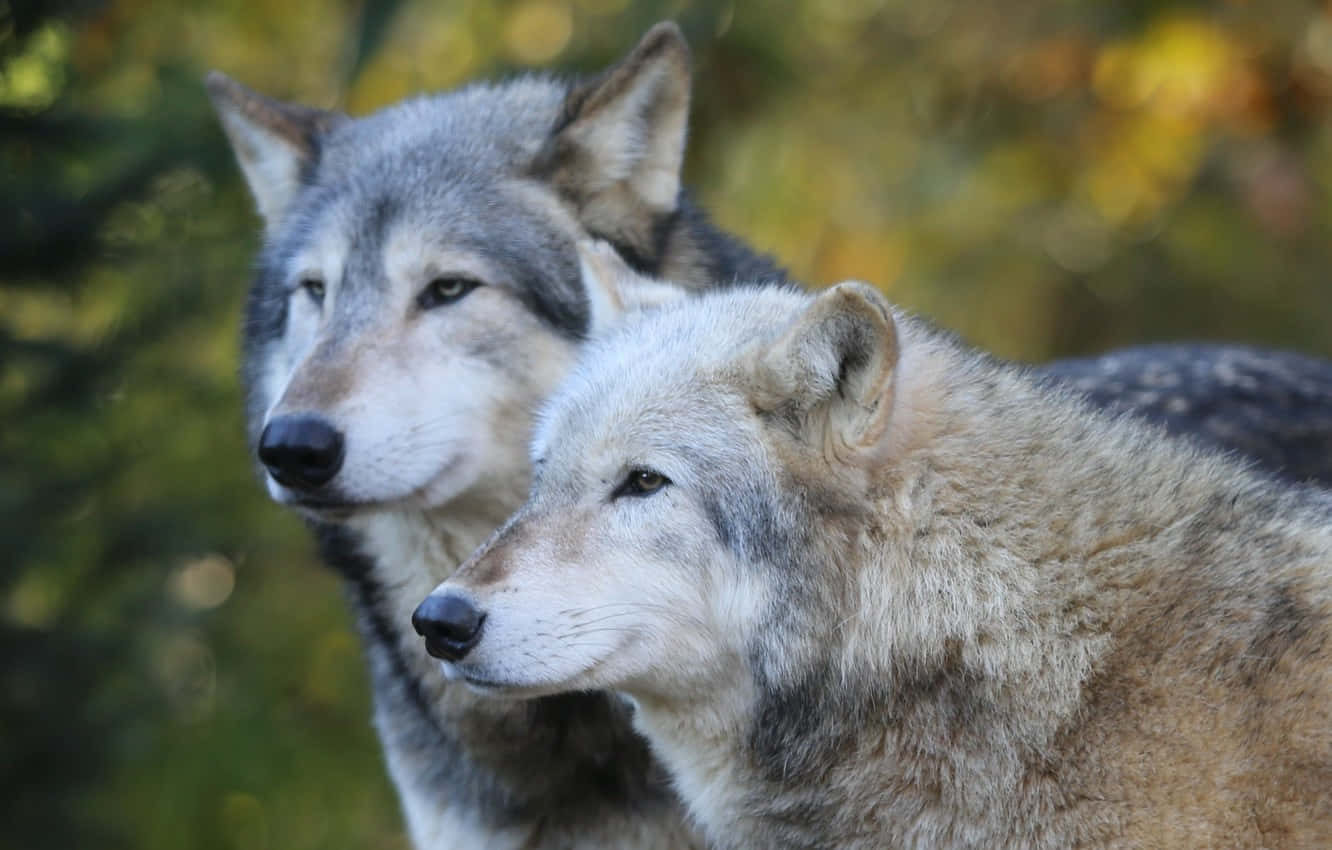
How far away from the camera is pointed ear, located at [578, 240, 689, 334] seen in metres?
4.48

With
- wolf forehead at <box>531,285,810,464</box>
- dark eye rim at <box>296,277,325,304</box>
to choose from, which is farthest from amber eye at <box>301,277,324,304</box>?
wolf forehead at <box>531,285,810,464</box>

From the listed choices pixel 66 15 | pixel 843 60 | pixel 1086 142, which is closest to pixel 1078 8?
pixel 1086 142

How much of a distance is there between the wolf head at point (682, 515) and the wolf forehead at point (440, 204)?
122 centimetres

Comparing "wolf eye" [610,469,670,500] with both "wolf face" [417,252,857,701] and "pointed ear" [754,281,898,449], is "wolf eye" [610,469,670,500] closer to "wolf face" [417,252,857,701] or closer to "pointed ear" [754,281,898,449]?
"wolf face" [417,252,857,701]

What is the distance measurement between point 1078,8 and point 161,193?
249 inches

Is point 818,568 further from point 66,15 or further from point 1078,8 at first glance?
point 1078,8

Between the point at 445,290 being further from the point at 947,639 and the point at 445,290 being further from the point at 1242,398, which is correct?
the point at 1242,398

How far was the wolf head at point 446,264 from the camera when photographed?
462 centimetres

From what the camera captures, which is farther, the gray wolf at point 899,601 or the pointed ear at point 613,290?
the pointed ear at point 613,290

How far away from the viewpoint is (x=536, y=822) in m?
5.09

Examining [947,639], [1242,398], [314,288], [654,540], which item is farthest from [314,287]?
[1242,398]

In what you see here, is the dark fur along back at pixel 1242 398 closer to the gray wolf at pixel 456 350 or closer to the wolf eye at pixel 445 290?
the gray wolf at pixel 456 350

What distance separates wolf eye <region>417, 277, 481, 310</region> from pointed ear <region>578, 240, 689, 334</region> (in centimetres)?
43

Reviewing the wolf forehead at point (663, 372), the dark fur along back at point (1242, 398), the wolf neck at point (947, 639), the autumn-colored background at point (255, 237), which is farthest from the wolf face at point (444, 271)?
the autumn-colored background at point (255, 237)
